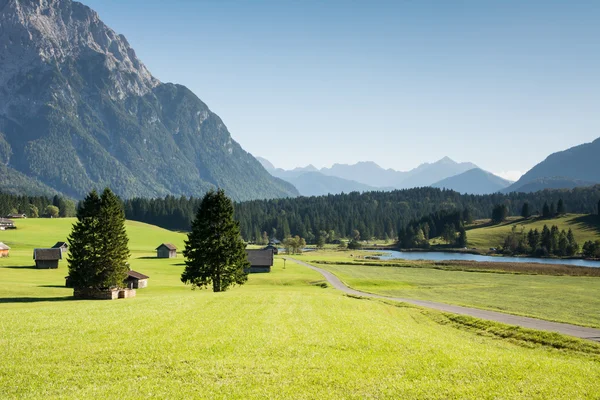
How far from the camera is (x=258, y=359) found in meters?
22.2

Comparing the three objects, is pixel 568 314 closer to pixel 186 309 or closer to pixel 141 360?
pixel 186 309

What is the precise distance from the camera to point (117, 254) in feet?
196

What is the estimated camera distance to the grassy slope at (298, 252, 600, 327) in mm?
53594

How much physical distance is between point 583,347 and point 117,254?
52.3m

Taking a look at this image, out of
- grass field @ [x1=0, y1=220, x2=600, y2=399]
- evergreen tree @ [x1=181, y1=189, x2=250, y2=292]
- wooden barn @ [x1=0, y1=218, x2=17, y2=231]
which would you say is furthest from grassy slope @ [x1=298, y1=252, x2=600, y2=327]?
wooden barn @ [x1=0, y1=218, x2=17, y2=231]

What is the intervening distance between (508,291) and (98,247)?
65.6 meters

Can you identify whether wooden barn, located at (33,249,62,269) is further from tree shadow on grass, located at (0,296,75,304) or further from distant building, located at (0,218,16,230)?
distant building, located at (0,218,16,230)

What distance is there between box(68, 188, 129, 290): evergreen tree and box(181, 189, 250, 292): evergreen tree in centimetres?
1078

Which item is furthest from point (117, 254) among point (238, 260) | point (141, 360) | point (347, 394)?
point (347, 394)

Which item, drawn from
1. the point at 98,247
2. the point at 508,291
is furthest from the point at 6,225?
the point at 508,291

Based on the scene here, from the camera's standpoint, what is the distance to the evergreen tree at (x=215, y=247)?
2665 inches

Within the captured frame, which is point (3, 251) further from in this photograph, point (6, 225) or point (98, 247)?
point (98, 247)

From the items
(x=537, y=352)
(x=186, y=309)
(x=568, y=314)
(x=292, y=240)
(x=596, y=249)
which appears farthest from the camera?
(x=292, y=240)

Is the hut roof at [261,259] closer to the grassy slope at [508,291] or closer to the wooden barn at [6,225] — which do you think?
the grassy slope at [508,291]
